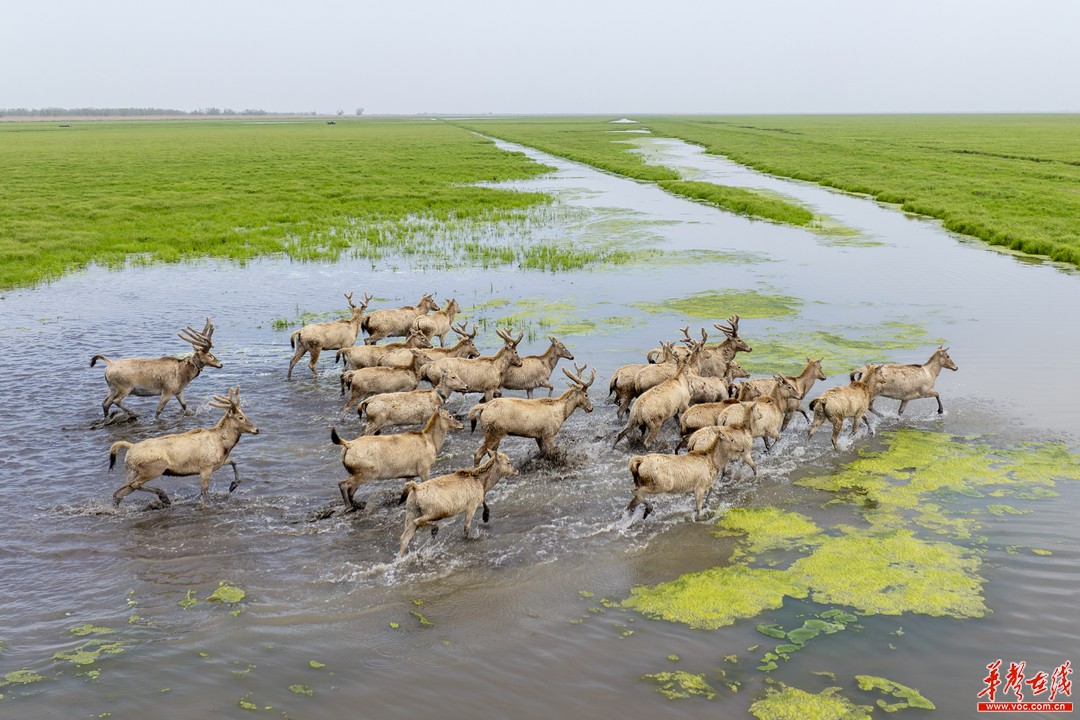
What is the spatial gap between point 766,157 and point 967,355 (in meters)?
65.9

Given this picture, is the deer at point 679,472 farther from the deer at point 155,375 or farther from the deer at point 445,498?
the deer at point 155,375

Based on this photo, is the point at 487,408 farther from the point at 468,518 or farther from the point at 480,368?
the point at 468,518

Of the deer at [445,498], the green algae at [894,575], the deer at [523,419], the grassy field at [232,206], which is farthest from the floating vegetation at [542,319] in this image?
the green algae at [894,575]

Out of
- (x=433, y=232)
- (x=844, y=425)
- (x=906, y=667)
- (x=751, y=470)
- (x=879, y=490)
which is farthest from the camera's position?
(x=433, y=232)

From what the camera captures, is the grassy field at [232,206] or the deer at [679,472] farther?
the grassy field at [232,206]

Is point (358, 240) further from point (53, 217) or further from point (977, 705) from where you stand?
point (977, 705)

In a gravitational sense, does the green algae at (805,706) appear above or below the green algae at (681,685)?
below

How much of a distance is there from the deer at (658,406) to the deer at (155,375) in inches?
304

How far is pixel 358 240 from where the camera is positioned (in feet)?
108

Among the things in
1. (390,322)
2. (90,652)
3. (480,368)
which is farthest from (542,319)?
(90,652)

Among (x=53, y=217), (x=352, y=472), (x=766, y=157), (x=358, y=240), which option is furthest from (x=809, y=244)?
(x=766, y=157)

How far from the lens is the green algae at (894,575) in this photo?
855 centimetres

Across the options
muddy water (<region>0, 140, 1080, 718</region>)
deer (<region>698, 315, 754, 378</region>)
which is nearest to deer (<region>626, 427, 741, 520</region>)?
muddy water (<region>0, 140, 1080, 718</region>)

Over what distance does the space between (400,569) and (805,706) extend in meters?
4.55
